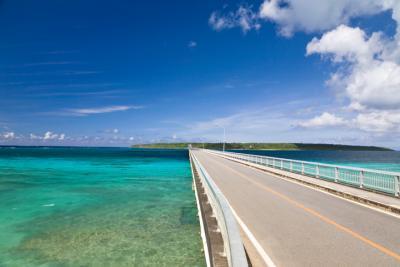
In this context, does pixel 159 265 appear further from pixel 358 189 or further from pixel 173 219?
pixel 358 189

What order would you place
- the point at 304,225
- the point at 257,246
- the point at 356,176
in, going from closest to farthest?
the point at 257,246 → the point at 304,225 → the point at 356,176

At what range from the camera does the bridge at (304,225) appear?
597 centimetres

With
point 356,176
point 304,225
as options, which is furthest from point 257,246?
point 356,176

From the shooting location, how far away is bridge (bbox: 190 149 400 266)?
19.6 ft

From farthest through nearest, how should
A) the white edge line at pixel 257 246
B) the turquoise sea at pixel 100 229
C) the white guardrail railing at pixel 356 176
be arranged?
the white guardrail railing at pixel 356 176 < the turquoise sea at pixel 100 229 < the white edge line at pixel 257 246

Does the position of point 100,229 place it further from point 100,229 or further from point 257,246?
point 257,246

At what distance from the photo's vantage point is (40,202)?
798 inches

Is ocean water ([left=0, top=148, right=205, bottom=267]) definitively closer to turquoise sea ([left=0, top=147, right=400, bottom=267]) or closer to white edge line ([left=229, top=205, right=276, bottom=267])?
turquoise sea ([left=0, top=147, right=400, bottom=267])

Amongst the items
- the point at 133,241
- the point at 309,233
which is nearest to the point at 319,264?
the point at 309,233

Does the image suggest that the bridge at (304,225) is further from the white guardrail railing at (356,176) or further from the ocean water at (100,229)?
the ocean water at (100,229)

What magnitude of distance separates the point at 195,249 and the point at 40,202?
14573mm

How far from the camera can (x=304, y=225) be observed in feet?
28.4

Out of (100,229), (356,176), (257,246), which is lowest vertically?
(100,229)

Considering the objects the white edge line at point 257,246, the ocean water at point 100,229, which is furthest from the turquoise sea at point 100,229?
the white edge line at point 257,246
